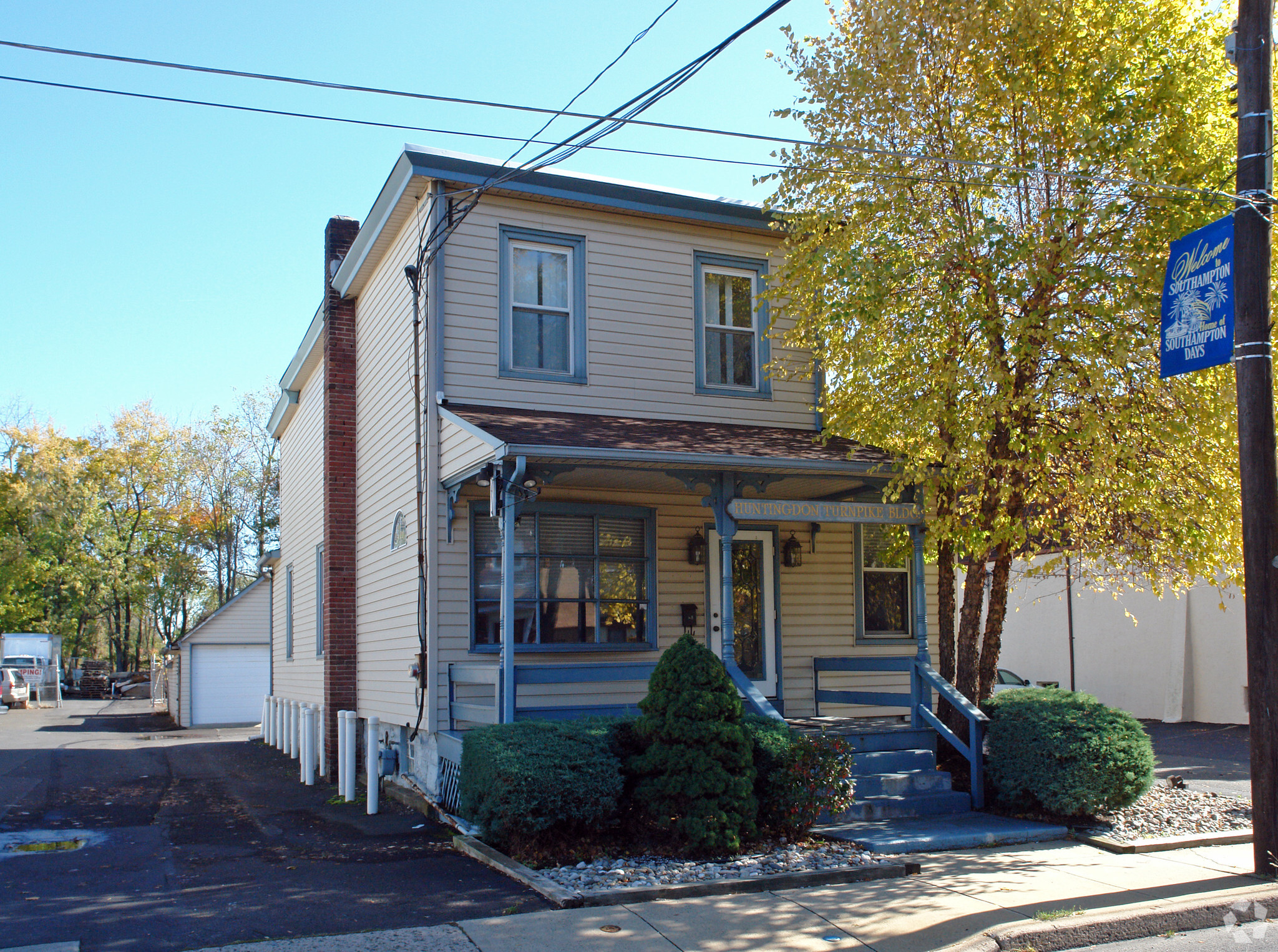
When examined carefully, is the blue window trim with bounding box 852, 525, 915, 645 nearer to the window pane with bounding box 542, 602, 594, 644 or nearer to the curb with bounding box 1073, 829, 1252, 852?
the window pane with bounding box 542, 602, 594, 644

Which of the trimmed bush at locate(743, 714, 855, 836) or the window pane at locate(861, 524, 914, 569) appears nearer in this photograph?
the trimmed bush at locate(743, 714, 855, 836)

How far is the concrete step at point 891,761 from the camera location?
35.0 ft

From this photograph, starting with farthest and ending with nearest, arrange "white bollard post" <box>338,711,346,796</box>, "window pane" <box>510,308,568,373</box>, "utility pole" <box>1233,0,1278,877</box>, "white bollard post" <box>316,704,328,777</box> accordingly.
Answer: "white bollard post" <box>316,704,328,777</box> < "white bollard post" <box>338,711,346,796</box> < "window pane" <box>510,308,568,373</box> < "utility pole" <box>1233,0,1278,877</box>

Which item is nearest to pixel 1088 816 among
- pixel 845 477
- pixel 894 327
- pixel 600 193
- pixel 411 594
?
pixel 845 477

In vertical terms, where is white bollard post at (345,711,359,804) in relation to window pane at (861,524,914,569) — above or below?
below

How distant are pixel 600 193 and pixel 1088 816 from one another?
8.62m

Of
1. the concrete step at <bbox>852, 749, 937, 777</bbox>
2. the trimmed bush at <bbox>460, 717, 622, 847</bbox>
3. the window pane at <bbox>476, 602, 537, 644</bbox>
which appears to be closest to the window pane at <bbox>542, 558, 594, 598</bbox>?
the window pane at <bbox>476, 602, 537, 644</bbox>

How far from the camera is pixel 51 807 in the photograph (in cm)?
1314

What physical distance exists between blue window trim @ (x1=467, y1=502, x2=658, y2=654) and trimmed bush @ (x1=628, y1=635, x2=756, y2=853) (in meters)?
2.82

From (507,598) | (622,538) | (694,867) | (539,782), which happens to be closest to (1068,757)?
(694,867)

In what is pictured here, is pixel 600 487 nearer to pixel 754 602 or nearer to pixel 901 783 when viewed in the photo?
pixel 754 602

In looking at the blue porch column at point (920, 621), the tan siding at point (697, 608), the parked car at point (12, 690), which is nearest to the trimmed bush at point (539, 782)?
→ the tan siding at point (697, 608)

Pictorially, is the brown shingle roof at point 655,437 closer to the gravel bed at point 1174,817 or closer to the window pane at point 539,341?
the window pane at point 539,341

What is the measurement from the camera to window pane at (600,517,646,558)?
485 inches
